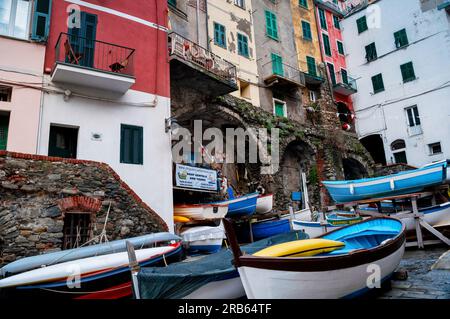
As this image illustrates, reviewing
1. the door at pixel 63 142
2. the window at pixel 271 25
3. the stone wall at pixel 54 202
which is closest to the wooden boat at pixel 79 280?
the stone wall at pixel 54 202

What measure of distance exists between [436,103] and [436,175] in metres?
13.5

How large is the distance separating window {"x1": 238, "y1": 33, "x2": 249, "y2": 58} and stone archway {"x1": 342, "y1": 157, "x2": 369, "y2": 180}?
416 inches

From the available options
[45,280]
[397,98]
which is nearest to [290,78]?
[397,98]

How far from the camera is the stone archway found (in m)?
23.7

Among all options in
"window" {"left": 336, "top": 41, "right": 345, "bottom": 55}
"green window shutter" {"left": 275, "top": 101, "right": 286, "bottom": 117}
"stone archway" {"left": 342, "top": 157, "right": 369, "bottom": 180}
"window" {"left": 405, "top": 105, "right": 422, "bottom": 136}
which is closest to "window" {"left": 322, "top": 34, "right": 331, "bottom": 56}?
"window" {"left": 336, "top": 41, "right": 345, "bottom": 55}

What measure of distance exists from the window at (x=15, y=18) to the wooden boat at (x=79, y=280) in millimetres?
7315

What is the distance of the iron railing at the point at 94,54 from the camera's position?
9.82m

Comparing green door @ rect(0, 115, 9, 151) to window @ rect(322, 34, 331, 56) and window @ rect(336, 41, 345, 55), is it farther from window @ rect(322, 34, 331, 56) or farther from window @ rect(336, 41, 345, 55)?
window @ rect(336, 41, 345, 55)

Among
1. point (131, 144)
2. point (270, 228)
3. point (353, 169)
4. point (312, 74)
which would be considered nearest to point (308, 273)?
point (131, 144)

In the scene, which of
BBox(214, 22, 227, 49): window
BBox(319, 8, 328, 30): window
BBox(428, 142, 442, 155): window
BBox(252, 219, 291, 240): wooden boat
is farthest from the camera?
BBox(319, 8, 328, 30): window

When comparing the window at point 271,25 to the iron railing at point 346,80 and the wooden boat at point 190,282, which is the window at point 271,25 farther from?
the wooden boat at point 190,282

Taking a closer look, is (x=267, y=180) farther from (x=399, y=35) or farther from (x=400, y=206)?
(x=399, y=35)

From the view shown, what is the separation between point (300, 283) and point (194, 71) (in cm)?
1076

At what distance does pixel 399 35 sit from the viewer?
A: 24766 mm
